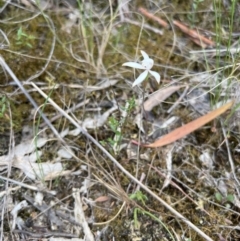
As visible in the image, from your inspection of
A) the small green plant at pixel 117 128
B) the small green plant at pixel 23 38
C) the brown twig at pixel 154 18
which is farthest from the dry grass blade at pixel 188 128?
the small green plant at pixel 23 38

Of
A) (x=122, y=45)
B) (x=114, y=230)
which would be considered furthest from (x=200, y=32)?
(x=114, y=230)

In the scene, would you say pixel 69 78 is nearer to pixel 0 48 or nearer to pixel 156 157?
pixel 0 48

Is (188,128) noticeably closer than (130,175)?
No

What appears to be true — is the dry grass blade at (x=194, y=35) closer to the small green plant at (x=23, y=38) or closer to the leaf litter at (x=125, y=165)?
the leaf litter at (x=125, y=165)

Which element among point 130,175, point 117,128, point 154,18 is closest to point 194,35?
point 154,18

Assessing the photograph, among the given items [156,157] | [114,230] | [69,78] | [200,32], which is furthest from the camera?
[200,32]

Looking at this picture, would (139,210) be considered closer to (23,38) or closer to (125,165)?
(125,165)
